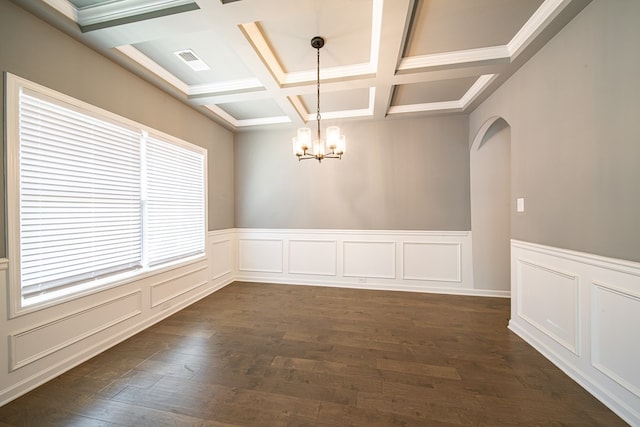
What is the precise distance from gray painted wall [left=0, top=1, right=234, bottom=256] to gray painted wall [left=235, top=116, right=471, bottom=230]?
3.81ft

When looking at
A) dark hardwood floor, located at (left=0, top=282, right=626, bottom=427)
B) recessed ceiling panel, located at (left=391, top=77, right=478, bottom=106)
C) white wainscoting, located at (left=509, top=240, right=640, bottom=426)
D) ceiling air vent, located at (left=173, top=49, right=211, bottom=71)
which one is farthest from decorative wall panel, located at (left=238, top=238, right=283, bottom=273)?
white wainscoting, located at (left=509, top=240, right=640, bottom=426)

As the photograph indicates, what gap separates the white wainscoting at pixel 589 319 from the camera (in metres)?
1.53

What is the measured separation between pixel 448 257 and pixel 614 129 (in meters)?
2.61

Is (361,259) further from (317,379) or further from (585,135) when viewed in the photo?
(585,135)

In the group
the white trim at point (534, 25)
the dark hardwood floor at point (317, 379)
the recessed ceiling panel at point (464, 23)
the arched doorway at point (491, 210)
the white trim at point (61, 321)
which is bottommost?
the dark hardwood floor at point (317, 379)

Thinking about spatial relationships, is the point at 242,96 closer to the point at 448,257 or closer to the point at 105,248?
the point at 105,248

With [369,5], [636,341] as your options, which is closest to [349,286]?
[636,341]

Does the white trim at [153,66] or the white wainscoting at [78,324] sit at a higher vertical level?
the white trim at [153,66]

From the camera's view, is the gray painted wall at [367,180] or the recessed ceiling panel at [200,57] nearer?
the recessed ceiling panel at [200,57]

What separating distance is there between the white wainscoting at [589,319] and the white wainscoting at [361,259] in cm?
132

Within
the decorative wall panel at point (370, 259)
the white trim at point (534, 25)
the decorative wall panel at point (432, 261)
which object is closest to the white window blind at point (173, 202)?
the decorative wall panel at point (370, 259)

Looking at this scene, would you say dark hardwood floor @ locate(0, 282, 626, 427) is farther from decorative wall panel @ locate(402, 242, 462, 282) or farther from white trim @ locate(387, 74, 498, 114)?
white trim @ locate(387, 74, 498, 114)

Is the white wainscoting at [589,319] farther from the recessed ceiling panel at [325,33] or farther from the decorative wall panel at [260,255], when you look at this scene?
the decorative wall panel at [260,255]

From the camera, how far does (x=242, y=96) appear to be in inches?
124
